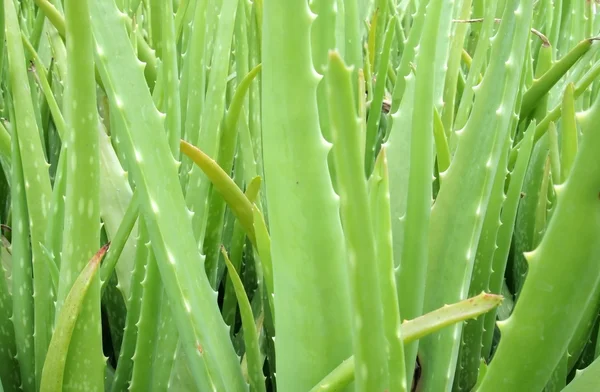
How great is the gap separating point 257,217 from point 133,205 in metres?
0.09

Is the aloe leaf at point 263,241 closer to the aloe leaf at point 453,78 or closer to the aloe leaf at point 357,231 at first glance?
the aloe leaf at point 357,231

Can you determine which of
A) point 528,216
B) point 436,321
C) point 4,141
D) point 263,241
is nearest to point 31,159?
point 4,141

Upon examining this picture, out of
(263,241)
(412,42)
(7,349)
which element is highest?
(412,42)

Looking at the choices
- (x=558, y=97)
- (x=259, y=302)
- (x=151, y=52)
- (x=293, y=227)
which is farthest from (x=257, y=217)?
(x=558, y=97)

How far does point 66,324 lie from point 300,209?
0.42 feet

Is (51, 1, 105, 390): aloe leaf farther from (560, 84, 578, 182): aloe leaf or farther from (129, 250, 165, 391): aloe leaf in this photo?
(560, 84, 578, 182): aloe leaf

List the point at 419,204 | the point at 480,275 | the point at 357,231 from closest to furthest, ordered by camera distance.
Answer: the point at 357,231
the point at 419,204
the point at 480,275

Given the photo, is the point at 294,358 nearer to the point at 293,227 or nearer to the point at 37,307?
the point at 293,227

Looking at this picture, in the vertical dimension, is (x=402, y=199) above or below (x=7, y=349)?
above

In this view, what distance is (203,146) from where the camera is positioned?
0.36 metres

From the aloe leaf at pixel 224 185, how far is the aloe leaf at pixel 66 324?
0.07 metres

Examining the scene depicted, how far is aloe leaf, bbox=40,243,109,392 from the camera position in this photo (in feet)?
0.82

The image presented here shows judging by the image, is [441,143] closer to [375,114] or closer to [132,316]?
[375,114]

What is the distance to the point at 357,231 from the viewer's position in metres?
0.17
